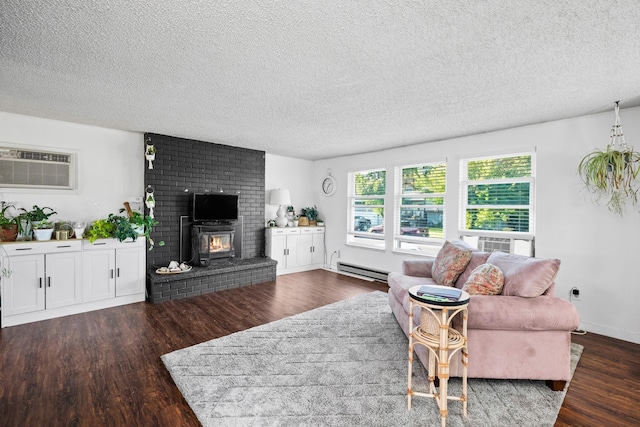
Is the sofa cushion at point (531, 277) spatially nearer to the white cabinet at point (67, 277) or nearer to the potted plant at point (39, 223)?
the white cabinet at point (67, 277)

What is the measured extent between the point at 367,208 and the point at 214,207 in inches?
115

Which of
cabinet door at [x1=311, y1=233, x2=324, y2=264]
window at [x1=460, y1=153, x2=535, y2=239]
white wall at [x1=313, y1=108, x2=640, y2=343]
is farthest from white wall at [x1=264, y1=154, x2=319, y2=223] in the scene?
white wall at [x1=313, y1=108, x2=640, y2=343]

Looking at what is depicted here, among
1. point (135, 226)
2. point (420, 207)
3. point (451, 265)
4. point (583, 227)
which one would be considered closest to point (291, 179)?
point (420, 207)

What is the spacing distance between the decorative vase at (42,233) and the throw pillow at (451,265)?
4628mm

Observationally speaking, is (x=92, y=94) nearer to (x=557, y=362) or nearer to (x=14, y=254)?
(x=14, y=254)

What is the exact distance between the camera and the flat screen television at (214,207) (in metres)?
4.95

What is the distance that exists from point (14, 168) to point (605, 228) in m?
7.05

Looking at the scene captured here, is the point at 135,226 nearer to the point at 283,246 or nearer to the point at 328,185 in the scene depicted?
the point at 283,246

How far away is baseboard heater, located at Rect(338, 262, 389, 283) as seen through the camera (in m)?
5.55

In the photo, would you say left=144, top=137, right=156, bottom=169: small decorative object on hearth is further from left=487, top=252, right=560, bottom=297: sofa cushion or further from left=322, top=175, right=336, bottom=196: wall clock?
left=487, top=252, right=560, bottom=297: sofa cushion

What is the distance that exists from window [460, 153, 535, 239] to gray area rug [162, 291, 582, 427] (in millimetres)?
1648

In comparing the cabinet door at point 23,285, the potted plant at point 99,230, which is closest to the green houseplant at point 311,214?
the potted plant at point 99,230

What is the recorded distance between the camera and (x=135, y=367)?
2525mm

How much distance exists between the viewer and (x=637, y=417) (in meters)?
1.99
